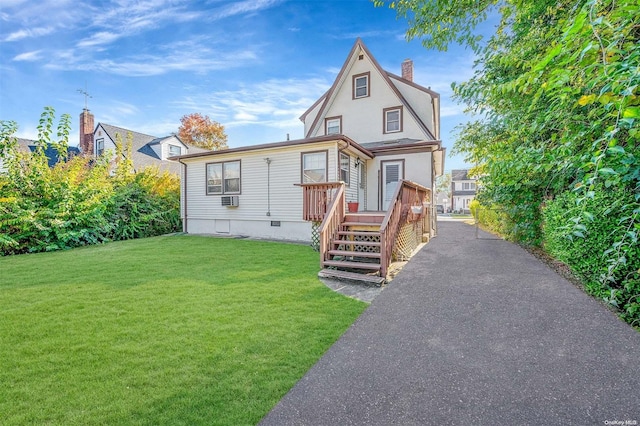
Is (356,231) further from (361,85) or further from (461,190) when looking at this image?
(461,190)

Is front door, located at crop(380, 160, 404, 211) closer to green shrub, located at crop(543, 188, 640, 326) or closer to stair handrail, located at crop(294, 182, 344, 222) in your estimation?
stair handrail, located at crop(294, 182, 344, 222)

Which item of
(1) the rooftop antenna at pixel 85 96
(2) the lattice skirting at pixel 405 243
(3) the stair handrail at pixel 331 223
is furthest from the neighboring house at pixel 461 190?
(1) the rooftop antenna at pixel 85 96

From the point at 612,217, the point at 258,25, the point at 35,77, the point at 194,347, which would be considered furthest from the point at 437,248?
the point at 35,77

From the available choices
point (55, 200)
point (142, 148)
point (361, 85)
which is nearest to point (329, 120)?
point (361, 85)

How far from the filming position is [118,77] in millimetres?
12180

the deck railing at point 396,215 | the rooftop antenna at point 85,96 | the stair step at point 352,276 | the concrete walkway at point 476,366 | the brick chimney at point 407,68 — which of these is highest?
the brick chimney at point 407,68

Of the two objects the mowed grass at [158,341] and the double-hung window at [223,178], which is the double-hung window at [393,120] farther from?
the mowed grass at [158,341]

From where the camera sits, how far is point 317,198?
25.5 feet

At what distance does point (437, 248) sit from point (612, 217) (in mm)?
4830

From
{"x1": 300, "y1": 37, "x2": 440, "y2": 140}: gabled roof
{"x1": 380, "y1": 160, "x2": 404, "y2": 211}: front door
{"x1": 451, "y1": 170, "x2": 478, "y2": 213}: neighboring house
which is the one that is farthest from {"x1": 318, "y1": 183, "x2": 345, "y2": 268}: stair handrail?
{"x1": 451, "y1": 170, "x2": 478, "y2": 213}: neighboring house

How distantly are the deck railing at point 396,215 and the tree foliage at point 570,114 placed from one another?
69.1 inches

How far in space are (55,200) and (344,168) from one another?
9495 mm

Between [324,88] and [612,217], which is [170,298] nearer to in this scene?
[612,217]

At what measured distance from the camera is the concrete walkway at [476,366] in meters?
2.06
